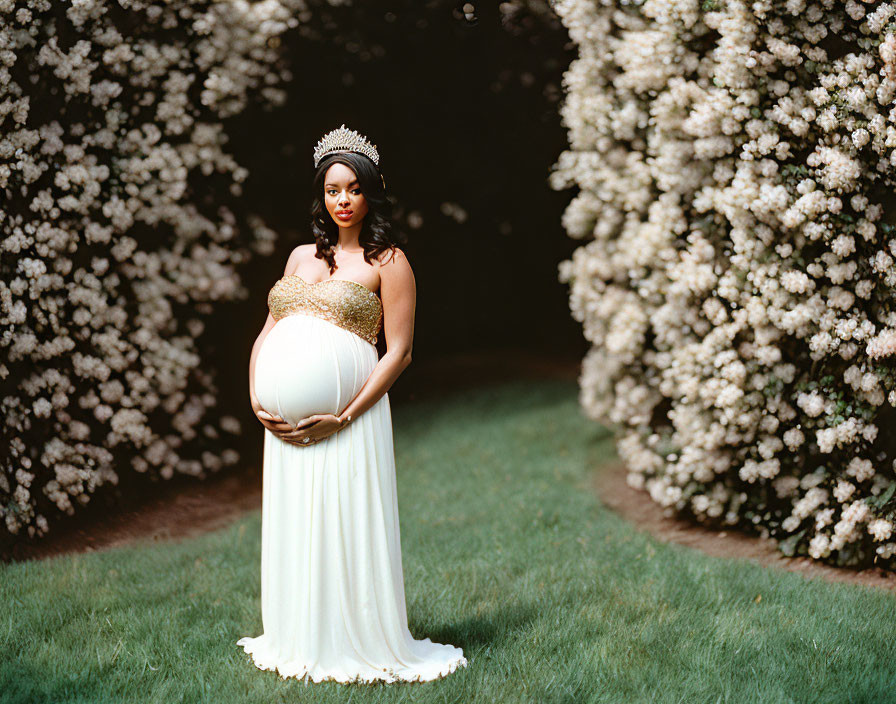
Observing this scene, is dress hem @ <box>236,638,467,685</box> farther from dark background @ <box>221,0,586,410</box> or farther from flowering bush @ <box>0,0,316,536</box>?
dark background @ <box>221,0,586,410</box>

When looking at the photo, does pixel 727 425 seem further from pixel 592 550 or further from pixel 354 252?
pixel 354 252

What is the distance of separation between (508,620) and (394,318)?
1683 millimetres

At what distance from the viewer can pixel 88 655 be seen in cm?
412

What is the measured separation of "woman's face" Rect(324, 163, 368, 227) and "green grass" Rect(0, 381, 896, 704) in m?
1.89

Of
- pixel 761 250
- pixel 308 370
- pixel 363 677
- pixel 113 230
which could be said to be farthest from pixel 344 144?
pixel 113 230

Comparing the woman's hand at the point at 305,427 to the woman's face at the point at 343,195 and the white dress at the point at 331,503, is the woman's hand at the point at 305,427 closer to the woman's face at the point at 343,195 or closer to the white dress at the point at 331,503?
the white dress at the point at 331,503

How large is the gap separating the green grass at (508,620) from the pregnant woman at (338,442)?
197 mm

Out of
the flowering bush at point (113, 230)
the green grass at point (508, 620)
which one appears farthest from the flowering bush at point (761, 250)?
the flowering bush at point (113, 230)

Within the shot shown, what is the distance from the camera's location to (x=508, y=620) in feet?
14.9

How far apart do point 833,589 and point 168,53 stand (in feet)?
17.2

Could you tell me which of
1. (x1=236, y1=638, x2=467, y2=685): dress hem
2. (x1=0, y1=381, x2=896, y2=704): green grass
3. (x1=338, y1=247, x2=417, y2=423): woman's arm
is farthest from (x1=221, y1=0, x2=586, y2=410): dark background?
(x1=236, y1=638, x2=467, y2=685): dress hem

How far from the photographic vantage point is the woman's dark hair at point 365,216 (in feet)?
12.5

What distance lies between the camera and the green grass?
3816mm

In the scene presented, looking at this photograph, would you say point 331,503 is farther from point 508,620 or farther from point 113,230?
point 113,230
